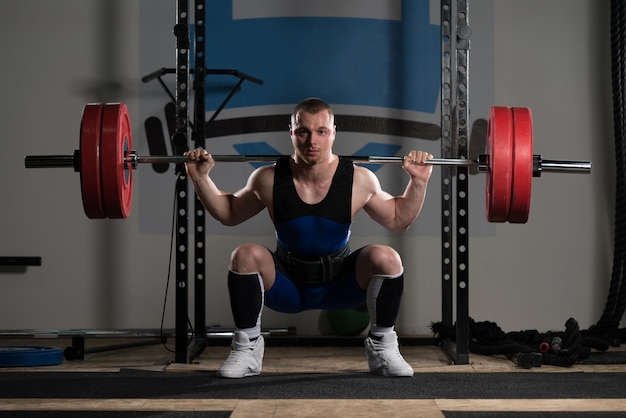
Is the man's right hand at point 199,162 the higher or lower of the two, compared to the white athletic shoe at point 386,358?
higher

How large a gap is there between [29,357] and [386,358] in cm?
131

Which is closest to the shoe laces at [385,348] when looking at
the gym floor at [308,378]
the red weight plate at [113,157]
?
the gym floor at [308,378]

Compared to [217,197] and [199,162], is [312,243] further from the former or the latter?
[199,162]

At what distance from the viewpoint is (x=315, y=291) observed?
2.73 metres

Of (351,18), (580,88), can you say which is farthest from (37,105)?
(580,88)

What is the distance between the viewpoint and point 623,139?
3.72m

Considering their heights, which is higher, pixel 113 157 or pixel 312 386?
pixel 113 157

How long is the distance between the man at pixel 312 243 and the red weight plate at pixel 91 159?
322mm

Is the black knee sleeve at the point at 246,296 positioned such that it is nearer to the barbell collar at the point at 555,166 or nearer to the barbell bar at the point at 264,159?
the barbell bar at the point at 264,159

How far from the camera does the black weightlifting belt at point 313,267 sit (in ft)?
8.87

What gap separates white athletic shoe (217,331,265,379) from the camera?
104 inches

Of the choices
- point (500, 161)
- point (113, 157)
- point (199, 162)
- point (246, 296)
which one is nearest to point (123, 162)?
point (113, 157)

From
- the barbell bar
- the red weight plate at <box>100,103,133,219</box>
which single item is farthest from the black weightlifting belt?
the red weight plate at <box>100,103,133,219</box>

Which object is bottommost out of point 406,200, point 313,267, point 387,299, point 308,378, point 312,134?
point 308,378
